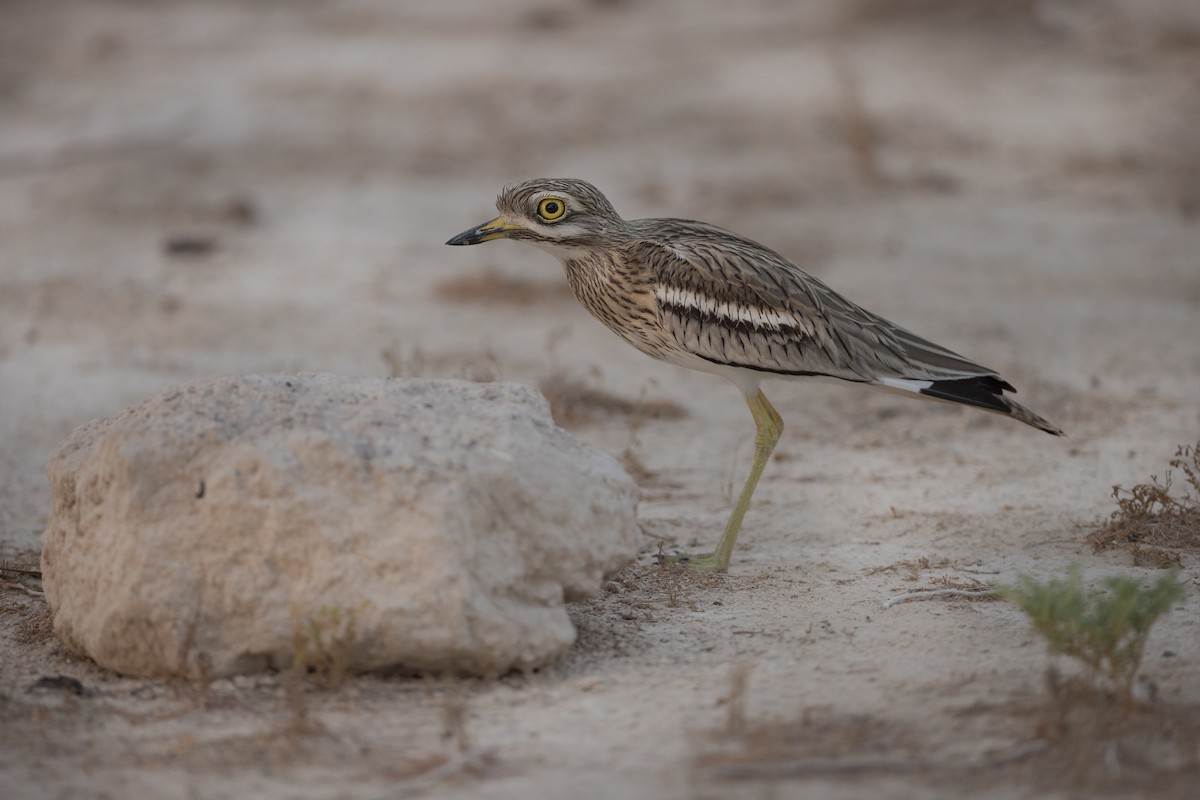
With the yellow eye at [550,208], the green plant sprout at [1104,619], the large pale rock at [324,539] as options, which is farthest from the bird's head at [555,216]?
the green plant sprout at [1104,619]

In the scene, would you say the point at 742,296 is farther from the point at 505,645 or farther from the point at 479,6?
the point at 479,6

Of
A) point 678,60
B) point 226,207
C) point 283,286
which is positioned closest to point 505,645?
point 283,286

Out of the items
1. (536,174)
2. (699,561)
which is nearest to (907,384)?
(699,561)

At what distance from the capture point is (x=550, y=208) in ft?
13.9

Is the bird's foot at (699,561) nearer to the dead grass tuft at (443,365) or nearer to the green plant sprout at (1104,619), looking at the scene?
the green plant sprout at (1104,619)

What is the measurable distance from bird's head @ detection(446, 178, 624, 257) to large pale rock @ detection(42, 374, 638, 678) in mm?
1088

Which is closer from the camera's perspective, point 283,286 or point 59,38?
point 283,286

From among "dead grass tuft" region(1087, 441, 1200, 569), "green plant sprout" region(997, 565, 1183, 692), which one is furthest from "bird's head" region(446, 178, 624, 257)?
"green plant sprout" region(997, 565, 1183, 692)

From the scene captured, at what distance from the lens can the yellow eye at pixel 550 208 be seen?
4227mm

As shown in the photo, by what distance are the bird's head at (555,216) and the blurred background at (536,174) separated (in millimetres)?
997

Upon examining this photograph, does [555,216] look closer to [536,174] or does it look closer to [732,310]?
[732,310]

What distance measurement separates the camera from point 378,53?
11.5 metres

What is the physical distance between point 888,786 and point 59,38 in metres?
11.5

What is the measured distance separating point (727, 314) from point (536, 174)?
4.81m
